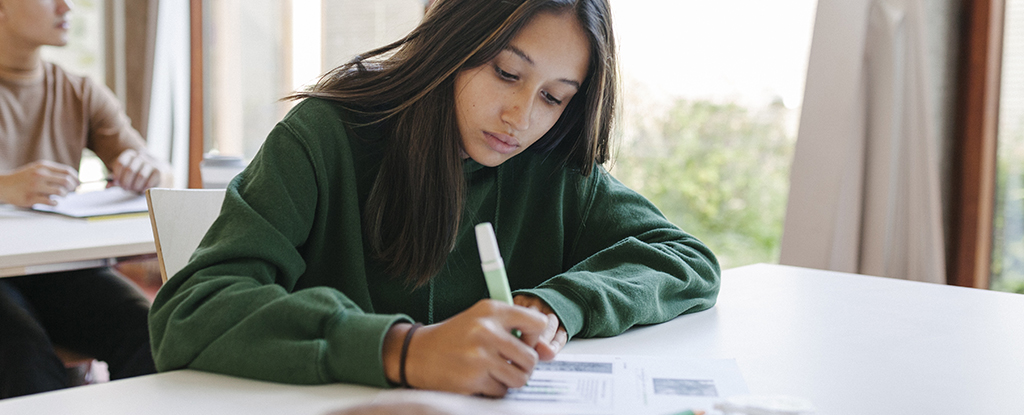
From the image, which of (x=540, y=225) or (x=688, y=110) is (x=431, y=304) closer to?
(x=540, y=225)

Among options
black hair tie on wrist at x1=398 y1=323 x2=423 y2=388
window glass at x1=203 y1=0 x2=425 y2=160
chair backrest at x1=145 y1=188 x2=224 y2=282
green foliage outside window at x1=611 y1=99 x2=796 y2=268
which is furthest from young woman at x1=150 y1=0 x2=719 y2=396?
window glass at x1=203 y1=0 x2=425 y2=160

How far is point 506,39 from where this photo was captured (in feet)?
3.17

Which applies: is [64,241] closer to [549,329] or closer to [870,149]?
[549,329]

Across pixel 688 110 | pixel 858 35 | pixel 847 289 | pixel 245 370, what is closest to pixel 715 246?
pixel 688 110

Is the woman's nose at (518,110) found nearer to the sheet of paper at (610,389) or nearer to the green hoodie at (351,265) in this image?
the green hoodie at (351,265)

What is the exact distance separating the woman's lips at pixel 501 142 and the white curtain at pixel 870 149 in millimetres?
1404

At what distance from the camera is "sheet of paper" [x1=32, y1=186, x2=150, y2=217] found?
1834 millimetres

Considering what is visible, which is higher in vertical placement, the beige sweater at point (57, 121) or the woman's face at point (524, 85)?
the woman's face at point (524, 85)

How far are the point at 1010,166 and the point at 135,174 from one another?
2.47 meters

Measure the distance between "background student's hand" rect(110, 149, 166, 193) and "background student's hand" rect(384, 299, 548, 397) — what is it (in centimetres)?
176

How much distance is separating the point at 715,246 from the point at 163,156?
298 centimetres

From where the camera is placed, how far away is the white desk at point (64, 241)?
1362mm

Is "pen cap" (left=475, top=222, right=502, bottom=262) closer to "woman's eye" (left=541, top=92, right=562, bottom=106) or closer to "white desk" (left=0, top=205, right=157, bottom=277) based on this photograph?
"woman's eye" (left=541, top=92, right=562, bottom=106)

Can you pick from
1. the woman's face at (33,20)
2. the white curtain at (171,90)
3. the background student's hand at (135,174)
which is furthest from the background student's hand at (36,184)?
the white curtain at (171,90)
